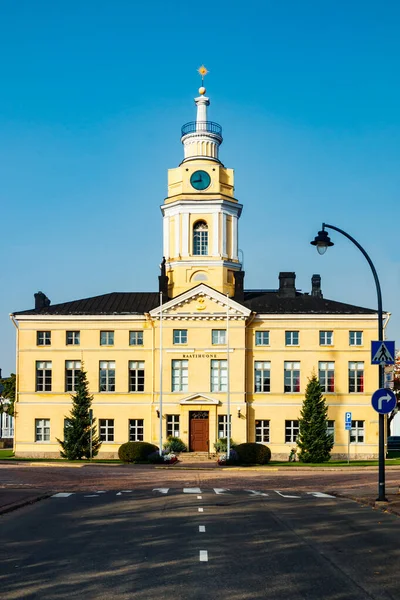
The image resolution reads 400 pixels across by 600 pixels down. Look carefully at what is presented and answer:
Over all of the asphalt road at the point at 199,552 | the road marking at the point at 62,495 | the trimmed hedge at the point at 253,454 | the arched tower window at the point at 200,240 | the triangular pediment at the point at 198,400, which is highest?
the arched tower window at the point at 200,240

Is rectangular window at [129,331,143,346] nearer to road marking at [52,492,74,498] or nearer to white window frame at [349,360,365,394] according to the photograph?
white window frame at [349,360,365,394]

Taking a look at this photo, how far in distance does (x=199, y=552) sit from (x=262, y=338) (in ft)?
159

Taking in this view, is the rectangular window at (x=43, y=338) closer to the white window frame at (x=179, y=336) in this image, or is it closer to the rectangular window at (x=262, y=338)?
the white window frame at (x=179, y=336)

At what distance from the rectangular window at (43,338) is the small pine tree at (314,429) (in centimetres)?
1876

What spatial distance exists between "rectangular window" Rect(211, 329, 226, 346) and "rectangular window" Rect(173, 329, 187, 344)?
1.98 m

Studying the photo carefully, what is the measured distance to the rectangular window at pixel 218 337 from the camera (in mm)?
61688

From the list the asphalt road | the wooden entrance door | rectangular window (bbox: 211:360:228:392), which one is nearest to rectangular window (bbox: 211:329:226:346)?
rectangular window (bbox: 211:360:228:392)

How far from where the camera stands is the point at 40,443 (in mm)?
62438

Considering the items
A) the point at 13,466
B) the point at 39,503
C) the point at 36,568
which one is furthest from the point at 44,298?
the point at 36,568

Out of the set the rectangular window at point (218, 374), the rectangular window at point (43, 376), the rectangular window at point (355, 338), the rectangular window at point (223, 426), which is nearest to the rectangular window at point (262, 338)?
the rectangular window at point (218, 374)

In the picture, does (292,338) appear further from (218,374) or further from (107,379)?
(107,379)

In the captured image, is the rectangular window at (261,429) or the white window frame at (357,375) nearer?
the rectangular window at (261,429)

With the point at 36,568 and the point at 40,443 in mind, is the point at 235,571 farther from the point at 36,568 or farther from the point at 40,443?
the point at 40,443

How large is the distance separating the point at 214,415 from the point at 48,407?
39.1ft
